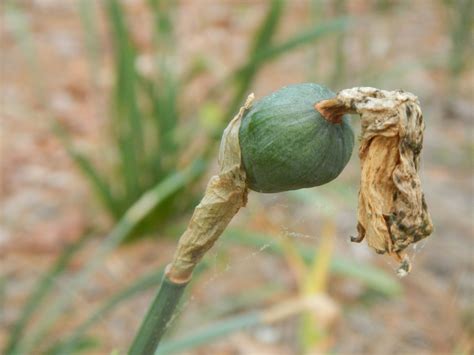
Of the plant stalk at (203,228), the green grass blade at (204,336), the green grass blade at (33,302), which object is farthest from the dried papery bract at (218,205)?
the green grass blade at (33,302)

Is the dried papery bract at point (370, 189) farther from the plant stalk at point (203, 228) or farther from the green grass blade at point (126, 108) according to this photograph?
the green grass blade at point (126, 108)

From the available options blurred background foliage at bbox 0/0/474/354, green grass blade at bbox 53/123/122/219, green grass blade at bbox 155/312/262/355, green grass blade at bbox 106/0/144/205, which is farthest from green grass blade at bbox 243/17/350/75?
green grass blade at bbox 155/312/262/355

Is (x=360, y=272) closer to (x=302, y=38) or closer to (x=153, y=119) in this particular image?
(x=302, y=38)

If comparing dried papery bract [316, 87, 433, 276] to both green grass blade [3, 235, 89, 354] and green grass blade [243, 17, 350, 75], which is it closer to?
green grass blade [3, 235, 89, 354]

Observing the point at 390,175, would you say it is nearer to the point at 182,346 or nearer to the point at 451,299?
the point at 182,346

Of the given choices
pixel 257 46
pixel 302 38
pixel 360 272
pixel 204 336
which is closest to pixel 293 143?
pixel 204 336

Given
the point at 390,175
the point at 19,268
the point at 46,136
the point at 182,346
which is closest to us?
the point at 390,175

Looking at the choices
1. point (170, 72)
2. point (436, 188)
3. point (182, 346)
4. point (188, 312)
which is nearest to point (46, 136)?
point (170, 72)
